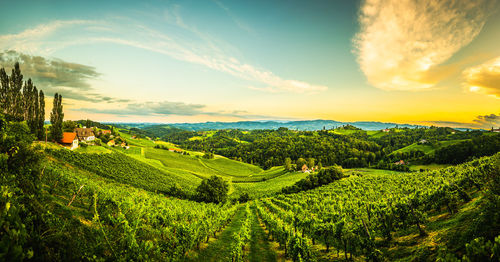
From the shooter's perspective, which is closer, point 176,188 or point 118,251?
point 118,251

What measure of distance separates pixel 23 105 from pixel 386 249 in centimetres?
8261

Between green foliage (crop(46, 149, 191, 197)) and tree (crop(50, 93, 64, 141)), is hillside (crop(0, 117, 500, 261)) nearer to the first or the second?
green foliage (crop(46, 149, 191, 197))

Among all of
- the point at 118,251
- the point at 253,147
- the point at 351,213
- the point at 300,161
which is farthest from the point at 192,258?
the point at 253,147

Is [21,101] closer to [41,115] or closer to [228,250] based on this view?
[41,115]

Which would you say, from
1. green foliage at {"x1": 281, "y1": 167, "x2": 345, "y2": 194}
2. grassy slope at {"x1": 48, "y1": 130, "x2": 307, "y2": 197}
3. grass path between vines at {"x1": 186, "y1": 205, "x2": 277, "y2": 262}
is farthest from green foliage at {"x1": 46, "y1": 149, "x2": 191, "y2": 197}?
green foliage at {"x1": 281, "y1": 167, "x2": 345, "y2": 194}

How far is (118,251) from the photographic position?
9.04 metres

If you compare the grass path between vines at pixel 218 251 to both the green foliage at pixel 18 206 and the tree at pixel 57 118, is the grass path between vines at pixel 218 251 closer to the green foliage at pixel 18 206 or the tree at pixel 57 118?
the green foliage at pixel 18 206

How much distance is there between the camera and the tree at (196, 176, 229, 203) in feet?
157

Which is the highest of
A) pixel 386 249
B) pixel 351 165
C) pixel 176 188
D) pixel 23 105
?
pixel 23 105

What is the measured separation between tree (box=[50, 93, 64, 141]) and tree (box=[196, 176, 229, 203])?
4672cm

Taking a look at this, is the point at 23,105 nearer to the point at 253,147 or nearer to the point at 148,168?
the point at 148,168

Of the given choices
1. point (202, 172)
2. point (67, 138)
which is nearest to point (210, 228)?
point (67, 138)

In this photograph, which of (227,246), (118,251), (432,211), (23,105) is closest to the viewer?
(118,251)

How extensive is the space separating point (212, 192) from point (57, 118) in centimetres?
5720
